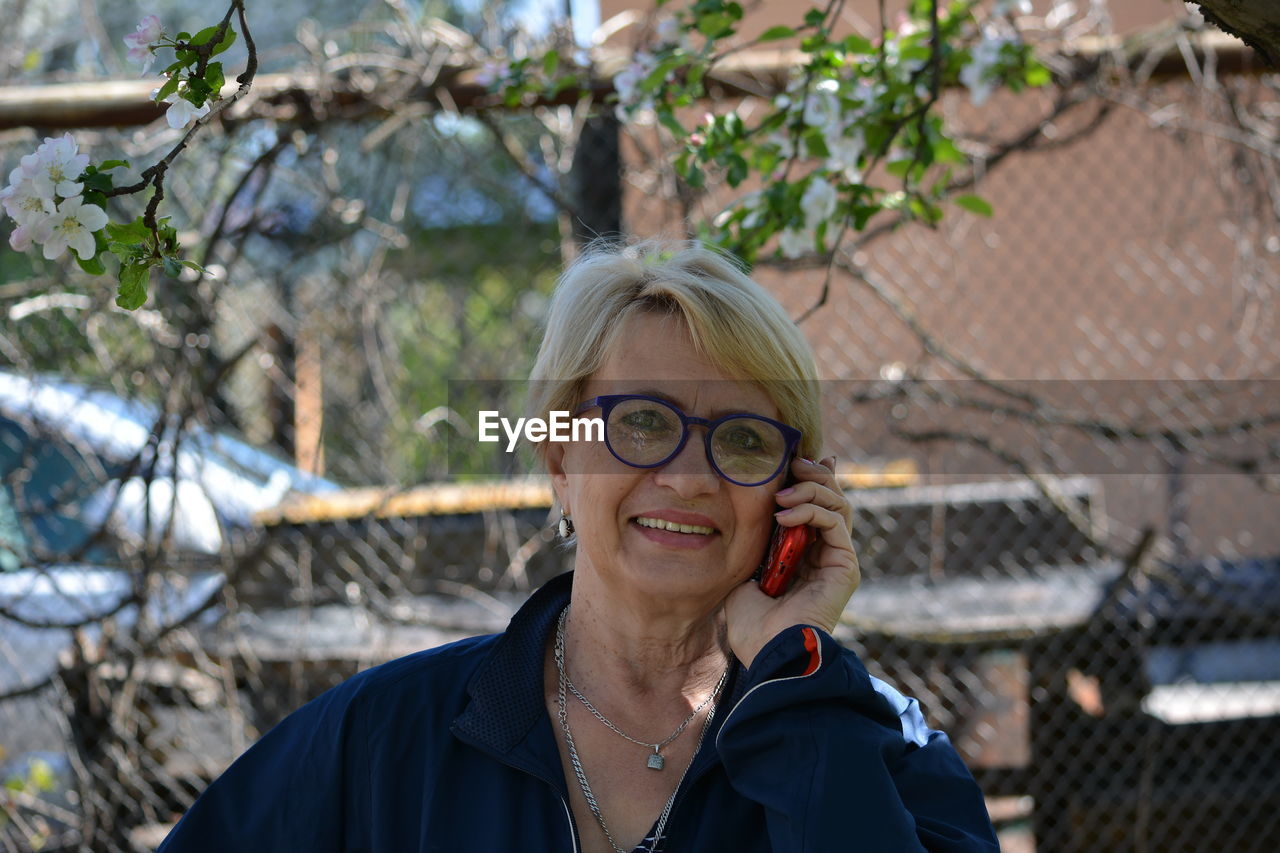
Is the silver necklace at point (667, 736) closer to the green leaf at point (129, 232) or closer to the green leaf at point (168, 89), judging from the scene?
the green leaf at point (129, 232)

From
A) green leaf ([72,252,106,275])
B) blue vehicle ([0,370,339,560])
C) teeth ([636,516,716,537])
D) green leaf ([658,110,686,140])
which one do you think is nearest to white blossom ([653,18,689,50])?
green leaf ([658,110,686,140])

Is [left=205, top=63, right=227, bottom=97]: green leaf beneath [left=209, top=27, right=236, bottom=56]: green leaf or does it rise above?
beneath

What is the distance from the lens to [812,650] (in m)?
1.60

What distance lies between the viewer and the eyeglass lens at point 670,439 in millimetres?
1718

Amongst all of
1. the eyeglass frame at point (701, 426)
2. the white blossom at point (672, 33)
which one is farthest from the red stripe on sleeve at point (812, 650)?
the white blossom at point (672, 33)

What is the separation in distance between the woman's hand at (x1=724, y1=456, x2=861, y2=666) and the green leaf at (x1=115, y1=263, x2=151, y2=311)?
0.93m

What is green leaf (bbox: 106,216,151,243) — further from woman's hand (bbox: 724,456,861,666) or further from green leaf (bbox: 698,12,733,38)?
green leaf (bbox: 698,12,733,38)

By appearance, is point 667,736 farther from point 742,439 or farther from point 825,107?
point 825,107

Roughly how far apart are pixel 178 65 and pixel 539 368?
0.75 metres

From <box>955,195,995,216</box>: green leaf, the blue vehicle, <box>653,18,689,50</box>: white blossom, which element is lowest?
the blue vehicle

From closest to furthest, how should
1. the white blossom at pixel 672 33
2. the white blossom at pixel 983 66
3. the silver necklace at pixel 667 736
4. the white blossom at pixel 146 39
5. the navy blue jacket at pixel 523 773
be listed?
the white blossom at pixel 146 39
the navy blue jacket at pixel 523 773
the silver necklace at pixel 667 736
the white blossom at pixel 672 33
the white blossom at pixel 983 66

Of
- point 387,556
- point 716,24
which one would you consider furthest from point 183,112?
point 387,556

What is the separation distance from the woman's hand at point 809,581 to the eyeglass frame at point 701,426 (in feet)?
Result: 0.11

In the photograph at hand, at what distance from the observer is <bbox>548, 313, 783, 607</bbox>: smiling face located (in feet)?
5.62
